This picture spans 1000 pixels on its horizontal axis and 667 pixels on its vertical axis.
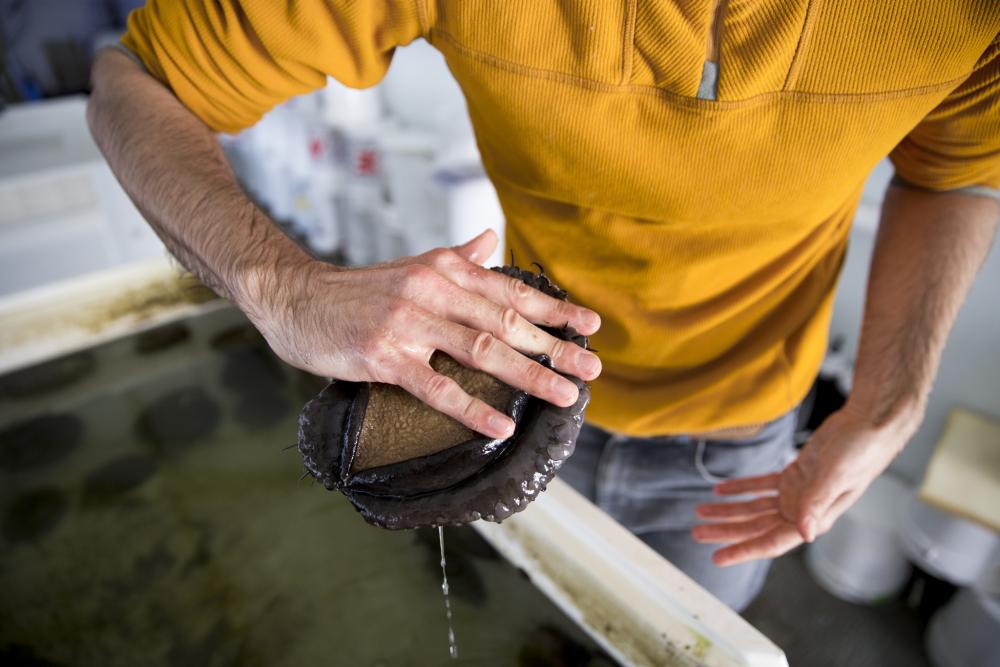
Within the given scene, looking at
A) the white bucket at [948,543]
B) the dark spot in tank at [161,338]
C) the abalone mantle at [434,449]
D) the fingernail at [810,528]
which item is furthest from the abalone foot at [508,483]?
the white bucket at [948,543]

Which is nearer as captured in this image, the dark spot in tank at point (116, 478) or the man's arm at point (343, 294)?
the man's arm at point (343, 294)

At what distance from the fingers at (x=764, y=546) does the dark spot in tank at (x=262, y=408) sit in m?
1.11

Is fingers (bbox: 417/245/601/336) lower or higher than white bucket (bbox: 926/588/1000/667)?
higher

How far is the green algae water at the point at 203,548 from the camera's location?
3.80ft

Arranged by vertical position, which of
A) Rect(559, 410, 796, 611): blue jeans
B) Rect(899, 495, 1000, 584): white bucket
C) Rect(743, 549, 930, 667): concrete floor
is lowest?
Rect(743, 549, 930, 667): concrete floor

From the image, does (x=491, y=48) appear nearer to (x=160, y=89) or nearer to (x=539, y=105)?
(x=539, y=105)

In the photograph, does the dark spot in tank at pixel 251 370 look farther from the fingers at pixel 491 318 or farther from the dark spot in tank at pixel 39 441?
the fingers at pixel 491 318

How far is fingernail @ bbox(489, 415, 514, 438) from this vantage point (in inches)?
25.4

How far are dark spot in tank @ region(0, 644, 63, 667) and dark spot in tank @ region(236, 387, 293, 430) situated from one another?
0.61 m

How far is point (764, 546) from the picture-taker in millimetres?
1036

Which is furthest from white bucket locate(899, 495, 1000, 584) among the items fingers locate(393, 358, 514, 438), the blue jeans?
fingers locate(393, 358, 514, 438)

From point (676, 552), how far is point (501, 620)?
37cm

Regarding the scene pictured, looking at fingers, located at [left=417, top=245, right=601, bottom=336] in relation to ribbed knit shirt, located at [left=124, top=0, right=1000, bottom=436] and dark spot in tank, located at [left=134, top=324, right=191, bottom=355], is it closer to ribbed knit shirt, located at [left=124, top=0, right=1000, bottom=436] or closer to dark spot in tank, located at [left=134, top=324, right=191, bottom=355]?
ribbed knit shirt, located at [left=124, top=0, right=1000, bottom=436]

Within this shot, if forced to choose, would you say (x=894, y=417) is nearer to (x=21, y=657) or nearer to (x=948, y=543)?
(x=948, y=543)
